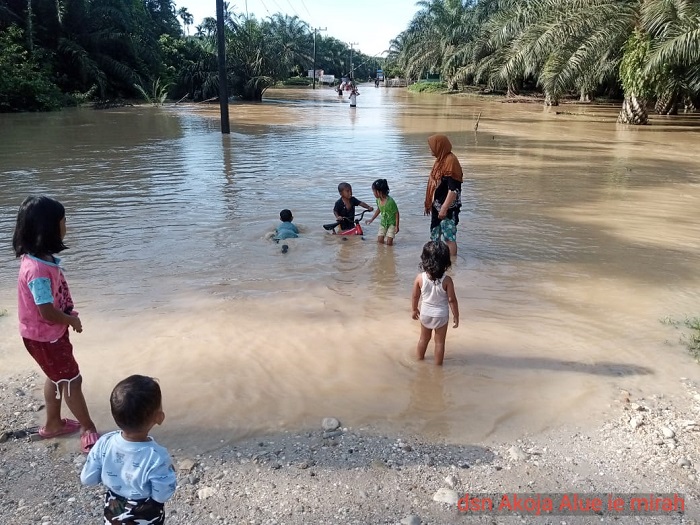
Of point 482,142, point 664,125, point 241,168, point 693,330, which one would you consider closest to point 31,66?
point 241,168

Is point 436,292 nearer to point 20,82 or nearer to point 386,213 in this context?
point 386,213

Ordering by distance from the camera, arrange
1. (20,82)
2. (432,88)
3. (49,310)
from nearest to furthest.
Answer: (49,310) < (20,82) < (432,88)

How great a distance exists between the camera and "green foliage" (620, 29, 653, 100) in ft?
68.2

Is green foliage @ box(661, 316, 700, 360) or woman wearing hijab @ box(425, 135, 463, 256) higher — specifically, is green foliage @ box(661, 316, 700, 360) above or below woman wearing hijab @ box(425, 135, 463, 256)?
below

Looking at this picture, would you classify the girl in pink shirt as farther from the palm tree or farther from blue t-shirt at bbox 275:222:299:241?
the palm tree

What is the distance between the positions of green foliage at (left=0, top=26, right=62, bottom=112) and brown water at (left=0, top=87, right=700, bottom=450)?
1616cm

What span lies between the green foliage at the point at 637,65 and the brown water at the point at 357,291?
7.95m

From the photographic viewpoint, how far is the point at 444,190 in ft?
22.4

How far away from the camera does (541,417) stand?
385 centimetres

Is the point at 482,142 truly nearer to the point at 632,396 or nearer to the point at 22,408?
the point at 632,396

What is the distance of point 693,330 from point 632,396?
1.54m

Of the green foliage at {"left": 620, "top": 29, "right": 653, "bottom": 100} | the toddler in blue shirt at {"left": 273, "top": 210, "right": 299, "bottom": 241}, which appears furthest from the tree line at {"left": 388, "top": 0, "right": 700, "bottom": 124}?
the toddler in blue shirt at {"left": 273, "top": 210, "right": 299, "bottom": 241}

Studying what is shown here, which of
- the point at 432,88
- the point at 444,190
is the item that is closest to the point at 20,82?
the point at 444,190

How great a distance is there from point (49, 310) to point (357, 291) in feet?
12.0
